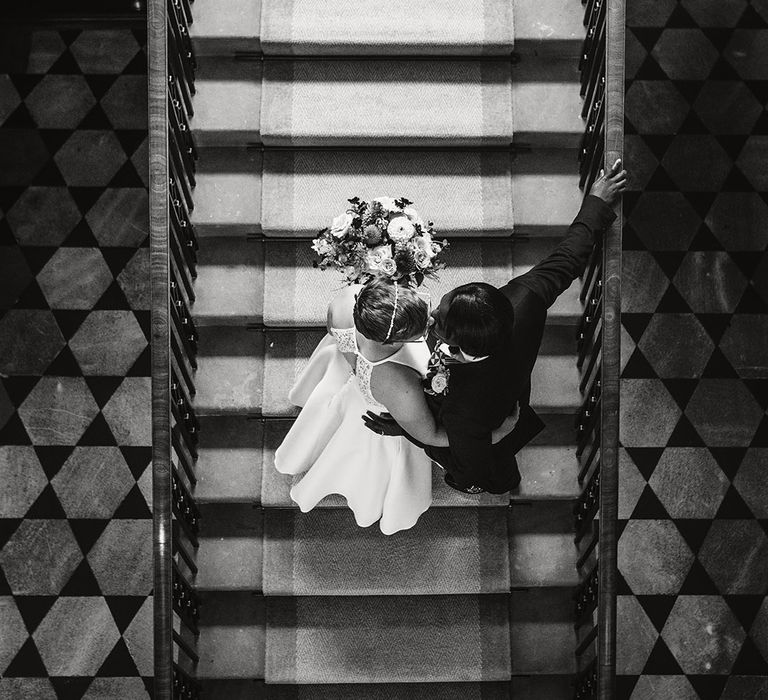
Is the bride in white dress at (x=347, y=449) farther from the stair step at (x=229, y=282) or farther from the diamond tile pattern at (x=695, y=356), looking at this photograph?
the diamond tile pattern at (x=695, y=356)

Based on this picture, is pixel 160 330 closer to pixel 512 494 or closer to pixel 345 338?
pixel 345 338

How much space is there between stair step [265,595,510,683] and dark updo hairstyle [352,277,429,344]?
184 centimetres

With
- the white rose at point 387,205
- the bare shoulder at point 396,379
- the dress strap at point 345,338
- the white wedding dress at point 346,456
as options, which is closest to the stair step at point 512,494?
the white wedding dress at point 346,456

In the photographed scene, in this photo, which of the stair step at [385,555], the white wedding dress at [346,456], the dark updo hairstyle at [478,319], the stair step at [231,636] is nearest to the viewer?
the dark updo hairstyle at [478,319]

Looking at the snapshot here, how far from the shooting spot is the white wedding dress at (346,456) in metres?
3.69

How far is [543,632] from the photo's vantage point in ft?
13.4

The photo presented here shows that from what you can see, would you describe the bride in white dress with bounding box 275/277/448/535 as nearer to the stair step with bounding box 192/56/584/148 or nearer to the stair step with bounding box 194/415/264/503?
the stair step with bounding box 194/415/264/503

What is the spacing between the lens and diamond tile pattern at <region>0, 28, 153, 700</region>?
4.73 m

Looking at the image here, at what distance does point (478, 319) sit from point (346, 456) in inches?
56.1

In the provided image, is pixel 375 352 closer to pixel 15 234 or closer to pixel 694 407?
pixel 694 407

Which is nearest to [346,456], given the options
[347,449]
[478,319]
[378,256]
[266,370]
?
[347,449]

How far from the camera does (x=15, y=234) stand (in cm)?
515

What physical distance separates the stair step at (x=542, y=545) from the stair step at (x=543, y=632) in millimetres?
93

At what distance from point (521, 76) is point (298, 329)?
5.74 ft
